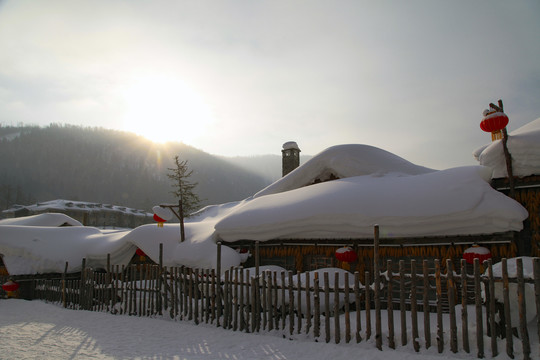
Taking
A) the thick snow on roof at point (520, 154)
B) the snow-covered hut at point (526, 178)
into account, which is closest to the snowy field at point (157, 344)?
the snow-covered hut at point (526, 178)

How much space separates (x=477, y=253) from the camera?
8641mm

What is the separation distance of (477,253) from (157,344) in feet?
26.2

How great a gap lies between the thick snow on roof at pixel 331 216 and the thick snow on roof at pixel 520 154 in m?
0.39

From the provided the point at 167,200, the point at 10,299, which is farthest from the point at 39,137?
the point at 10,299

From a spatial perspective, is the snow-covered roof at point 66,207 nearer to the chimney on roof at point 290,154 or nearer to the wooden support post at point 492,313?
the chimney on roof at point 290,154

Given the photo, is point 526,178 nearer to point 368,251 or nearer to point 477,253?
point 477,253

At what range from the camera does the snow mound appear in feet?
42.9

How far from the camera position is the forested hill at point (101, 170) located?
98688 mm

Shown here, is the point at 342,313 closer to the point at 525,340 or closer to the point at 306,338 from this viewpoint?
the point at 306,338

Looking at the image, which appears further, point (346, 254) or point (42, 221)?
point (42, 221)

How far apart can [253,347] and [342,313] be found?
129 inches

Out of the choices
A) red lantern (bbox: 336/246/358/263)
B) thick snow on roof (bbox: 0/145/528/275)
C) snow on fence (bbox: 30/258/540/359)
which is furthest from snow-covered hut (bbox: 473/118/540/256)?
red lantern (bbox: 336/246/358/263)

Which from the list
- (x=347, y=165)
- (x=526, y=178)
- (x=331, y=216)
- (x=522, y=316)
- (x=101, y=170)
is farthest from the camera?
(x=101, y=170)

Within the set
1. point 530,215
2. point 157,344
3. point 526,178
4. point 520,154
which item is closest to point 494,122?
point 520,154
